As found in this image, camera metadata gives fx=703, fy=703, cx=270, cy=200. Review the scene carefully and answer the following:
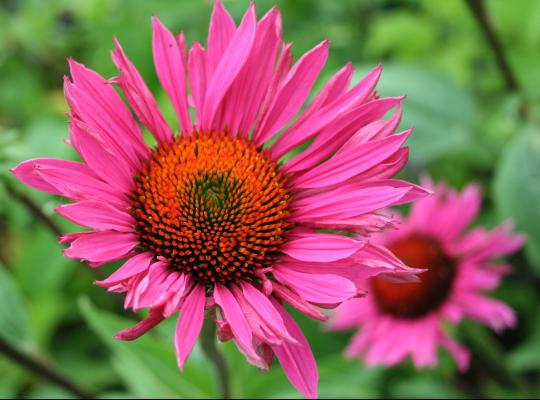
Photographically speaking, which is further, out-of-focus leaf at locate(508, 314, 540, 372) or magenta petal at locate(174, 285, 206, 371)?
out-of-focus leaf at locate(508, 314, 540, 372)

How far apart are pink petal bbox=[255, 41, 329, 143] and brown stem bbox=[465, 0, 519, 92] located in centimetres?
55

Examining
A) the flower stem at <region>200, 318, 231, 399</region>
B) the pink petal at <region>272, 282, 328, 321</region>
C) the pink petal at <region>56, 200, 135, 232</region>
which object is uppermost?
the pink petal at <region>56, 200, 135, 232</region>

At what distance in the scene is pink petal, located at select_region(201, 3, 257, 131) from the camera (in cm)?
86

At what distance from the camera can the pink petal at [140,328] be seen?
2.32ft

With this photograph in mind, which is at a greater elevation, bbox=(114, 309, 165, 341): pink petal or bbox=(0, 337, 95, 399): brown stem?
bbox=(114, 309, 165, 341): pink petal

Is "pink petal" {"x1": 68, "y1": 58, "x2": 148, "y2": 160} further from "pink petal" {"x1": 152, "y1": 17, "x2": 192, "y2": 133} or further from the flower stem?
the flower stem

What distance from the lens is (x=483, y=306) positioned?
1.42 m

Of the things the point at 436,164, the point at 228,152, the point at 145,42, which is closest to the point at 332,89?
the point at 228,152

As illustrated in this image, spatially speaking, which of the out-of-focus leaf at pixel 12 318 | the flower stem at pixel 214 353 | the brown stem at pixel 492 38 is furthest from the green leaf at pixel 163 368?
the brown stem at pixel 492 38

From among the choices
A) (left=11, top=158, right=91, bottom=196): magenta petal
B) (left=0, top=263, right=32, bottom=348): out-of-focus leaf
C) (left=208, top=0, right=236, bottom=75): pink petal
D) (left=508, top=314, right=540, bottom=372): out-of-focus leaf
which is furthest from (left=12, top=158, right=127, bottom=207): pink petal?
(left=508, top=314, right=540, bottom=372): out-of-focus leaf

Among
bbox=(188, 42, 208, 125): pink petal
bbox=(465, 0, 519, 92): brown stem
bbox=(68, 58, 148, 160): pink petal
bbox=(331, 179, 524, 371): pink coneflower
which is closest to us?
bbox=(68, 58, 148, 160): pink petal

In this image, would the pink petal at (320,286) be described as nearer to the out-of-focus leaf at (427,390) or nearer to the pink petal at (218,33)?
the pink petal at (218,33)

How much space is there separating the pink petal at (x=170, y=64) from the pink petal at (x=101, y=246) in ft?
0.71

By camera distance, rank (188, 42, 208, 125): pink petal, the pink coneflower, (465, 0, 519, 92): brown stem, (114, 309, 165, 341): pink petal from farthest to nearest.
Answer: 1. the pink coneflower
2. (465, 0, 519, 92): brown stem
3. (188, 42, 208, 125): pink petal
4. (114, 309, 165, 341): pink petal
